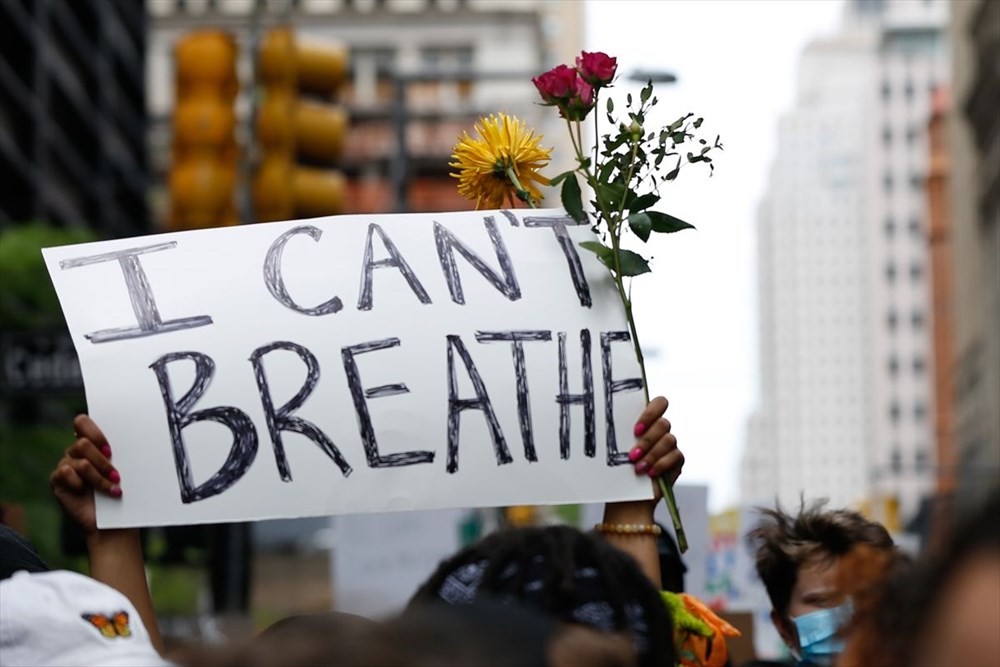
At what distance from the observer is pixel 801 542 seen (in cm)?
390

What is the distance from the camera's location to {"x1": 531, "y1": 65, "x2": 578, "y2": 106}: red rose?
11.8ft

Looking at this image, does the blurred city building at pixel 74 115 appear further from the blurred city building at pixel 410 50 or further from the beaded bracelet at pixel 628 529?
the beaded bracelet at pixel 628 529

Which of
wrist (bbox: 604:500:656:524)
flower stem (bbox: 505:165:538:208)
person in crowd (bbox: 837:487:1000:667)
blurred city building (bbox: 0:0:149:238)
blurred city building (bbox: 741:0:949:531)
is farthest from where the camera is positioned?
blurred city building (bbox: 741:0:949:531)

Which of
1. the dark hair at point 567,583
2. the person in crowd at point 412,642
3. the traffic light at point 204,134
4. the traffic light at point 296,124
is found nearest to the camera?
the person in crowd at point 412,642

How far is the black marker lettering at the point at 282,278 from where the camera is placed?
3.70m

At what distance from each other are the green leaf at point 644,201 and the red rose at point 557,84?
8.8 inches

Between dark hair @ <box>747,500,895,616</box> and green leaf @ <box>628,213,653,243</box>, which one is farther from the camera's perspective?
dark hair @ <box>747,500,895,616</box>

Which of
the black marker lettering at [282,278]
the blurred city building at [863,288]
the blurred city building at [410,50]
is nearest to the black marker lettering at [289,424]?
the black marker lettering at [282,278]

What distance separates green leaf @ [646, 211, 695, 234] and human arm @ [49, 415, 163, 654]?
40.8 inches

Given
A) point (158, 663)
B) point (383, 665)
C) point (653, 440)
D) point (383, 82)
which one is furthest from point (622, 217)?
point (383, 82)

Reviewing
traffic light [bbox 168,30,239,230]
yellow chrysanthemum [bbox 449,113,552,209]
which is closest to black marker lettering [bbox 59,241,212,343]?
yellow chrysanthemum [bbox 449,113,552,209]

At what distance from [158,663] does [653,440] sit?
1443mm

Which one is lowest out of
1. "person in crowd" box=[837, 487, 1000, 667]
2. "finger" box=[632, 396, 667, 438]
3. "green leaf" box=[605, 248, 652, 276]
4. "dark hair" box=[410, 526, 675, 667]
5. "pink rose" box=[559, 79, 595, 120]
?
"finger" box=[632, 396, 667, 438]

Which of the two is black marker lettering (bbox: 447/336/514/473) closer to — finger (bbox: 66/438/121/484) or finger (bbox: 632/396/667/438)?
finger (bbox: 632/396/667/438)
